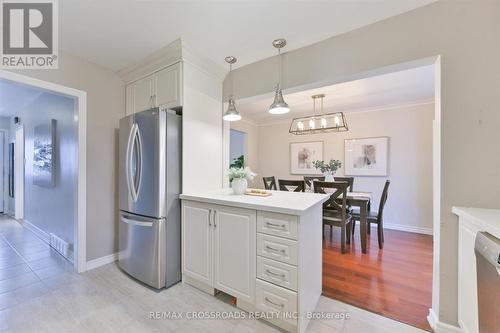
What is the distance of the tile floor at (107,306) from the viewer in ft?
5.08

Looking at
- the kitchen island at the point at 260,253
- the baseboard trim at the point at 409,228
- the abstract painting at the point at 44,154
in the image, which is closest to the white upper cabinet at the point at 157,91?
the kitchen island at the point at 260,253

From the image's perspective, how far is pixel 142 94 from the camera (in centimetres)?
254

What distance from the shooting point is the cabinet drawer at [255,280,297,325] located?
1.45 m

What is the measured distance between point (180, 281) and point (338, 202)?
2.26 meters

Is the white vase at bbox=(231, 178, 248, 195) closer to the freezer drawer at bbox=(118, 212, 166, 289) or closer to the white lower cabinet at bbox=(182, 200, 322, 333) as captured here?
the white lower cabinet at bbox=(182, 200, 322, 333)

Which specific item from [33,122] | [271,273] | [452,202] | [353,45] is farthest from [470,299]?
[33,122]

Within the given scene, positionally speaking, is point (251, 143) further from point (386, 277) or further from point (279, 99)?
point (386, 277)

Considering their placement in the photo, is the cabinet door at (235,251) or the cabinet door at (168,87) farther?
the cabinet door at (168,87)

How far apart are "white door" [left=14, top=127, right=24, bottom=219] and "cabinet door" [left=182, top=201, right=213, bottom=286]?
4.75m

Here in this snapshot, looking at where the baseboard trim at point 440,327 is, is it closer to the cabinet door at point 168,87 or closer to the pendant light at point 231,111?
the pendant light at point 231,111

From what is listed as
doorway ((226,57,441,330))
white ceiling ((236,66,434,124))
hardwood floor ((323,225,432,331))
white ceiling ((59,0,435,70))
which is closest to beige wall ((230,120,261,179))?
doorway ((226,57,441,330))

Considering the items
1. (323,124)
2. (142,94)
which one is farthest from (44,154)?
(323,124)

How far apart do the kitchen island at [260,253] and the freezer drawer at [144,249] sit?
0.25 meters

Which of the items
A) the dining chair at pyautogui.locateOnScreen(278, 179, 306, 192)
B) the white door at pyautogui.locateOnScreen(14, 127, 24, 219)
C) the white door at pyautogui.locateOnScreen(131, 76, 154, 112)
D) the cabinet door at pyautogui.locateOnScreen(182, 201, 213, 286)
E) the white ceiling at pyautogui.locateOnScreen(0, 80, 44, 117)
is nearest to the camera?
the cabinet door at pyautogui.locateOnScreen(182, 201, 213, 286)
